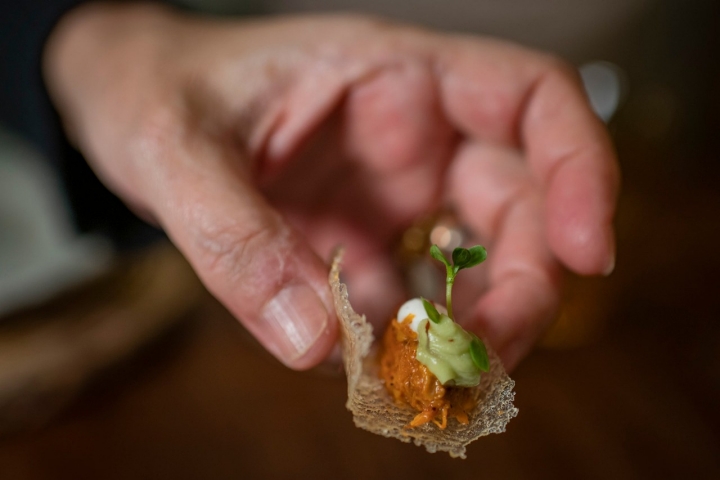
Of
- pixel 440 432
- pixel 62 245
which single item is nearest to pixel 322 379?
pixel 440 432

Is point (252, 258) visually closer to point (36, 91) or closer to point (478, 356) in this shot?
point (478, 356)

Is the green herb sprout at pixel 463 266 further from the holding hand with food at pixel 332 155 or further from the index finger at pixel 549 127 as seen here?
the index finger at pixel 549 127

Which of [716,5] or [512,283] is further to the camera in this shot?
[716,5]

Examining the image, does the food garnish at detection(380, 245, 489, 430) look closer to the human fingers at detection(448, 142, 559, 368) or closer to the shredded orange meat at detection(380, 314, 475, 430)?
the shredded orange meat at detection(380, 314, 475, 430)

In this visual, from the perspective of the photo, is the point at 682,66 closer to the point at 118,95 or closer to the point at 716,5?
the point at 716,5

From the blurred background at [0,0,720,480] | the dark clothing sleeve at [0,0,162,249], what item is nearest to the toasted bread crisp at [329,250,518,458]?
the blurred background at [0,0,720,480]

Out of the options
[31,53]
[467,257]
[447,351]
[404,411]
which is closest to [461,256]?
[467,257]
